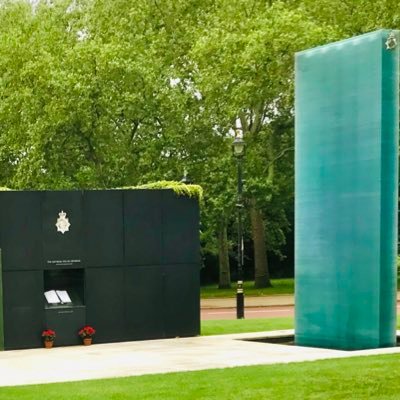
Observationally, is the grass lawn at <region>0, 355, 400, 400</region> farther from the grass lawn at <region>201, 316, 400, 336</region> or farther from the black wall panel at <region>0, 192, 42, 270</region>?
the grass lawn at <region>201, 316, 400, 336</region>

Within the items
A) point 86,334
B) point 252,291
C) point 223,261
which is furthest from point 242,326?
point 223,261

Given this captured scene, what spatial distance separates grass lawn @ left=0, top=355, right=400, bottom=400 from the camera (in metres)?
11.5

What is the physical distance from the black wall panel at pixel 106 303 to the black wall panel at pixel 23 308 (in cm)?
111

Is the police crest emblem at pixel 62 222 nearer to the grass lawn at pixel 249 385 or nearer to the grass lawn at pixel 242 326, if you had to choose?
the grass lawn at pixel 242 326

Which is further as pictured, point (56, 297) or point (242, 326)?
point (242, 326)

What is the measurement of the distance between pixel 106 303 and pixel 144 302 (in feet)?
2.96

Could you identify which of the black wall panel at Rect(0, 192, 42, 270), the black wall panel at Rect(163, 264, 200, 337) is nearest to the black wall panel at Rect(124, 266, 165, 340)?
the black wall panel at Rect(163, 264, 200, 337)

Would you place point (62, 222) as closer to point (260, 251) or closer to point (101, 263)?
point (101, 263)

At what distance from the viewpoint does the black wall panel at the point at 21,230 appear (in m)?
19.3

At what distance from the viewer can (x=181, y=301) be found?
68.8 ft

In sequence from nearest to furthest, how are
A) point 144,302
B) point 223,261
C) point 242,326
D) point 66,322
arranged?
point 66,322 → point 144,302 → point 242,326 → point 223,261

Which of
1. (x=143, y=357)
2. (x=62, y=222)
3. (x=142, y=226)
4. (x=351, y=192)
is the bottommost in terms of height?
(x=143, y=357)

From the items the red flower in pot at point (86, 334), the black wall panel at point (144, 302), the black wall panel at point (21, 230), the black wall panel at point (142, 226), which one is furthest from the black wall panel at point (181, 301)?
the black wall panel at point (21, 230)

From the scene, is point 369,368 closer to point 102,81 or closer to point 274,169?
point 102,81
